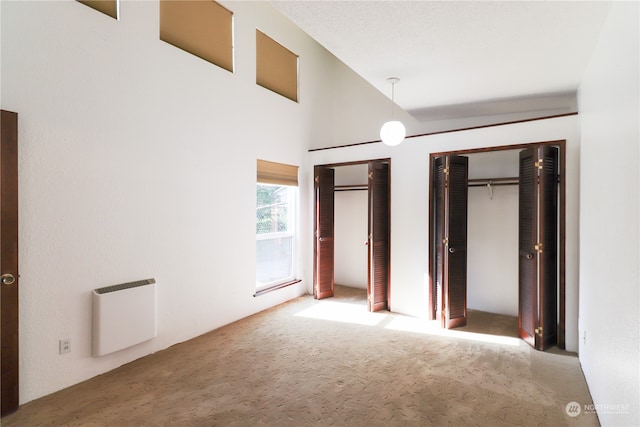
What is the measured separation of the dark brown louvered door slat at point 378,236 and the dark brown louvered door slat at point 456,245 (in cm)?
85

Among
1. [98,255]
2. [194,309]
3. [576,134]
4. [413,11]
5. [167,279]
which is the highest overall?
[413,11]

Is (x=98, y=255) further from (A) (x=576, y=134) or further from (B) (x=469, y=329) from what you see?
(A) (x=576, y=134)

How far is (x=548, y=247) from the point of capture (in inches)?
123

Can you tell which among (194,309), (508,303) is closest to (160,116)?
(194,309)

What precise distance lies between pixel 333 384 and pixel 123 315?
1806 mm

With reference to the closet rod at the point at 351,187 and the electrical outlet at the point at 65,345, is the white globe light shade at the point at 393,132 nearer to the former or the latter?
the closet rod at the point at 351,187

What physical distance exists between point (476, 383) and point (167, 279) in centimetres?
284

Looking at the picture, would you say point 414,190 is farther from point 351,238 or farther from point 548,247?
point 351,238

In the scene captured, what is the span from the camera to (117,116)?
2.75 meters

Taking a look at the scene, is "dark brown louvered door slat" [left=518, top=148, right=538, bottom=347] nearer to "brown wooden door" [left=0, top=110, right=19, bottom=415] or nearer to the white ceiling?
the white ceiling

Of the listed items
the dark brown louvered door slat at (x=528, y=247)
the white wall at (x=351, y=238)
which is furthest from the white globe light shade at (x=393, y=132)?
the white wall at (x=351, y=238)

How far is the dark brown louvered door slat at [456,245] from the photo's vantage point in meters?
3.68

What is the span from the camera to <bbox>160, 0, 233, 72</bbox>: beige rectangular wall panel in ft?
10.4

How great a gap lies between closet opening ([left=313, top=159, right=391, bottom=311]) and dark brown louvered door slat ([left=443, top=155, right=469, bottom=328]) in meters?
0.83
